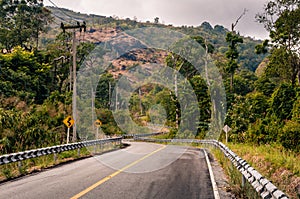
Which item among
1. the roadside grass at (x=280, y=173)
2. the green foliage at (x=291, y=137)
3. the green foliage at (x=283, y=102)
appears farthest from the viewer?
the green foliage at (x=283, y=102)

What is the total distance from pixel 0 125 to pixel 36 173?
6891mm

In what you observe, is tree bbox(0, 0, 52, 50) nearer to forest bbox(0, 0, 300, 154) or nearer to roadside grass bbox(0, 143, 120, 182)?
forest bbox(0, 0, 300, 154)

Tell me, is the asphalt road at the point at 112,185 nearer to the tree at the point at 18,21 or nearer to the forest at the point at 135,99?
the forest at the point at 135,99

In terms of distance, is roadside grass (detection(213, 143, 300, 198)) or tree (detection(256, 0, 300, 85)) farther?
tree (detection(256, 0, 300, 85))

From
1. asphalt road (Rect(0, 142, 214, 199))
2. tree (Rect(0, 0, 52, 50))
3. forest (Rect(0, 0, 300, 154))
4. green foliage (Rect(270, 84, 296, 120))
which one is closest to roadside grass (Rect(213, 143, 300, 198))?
asphalt road (Rect(0, 142, 214, 199))

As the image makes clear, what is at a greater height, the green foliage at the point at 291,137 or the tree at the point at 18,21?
the tree at the point at 18,21

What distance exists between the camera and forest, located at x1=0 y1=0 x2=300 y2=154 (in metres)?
22.1

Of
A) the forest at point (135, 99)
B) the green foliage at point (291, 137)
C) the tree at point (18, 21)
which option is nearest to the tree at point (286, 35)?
the forest at point (135, 99)

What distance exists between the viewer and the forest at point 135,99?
22062 mm

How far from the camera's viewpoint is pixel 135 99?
271 ft

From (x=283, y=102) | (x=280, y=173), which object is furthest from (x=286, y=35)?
(x=280, y=173)

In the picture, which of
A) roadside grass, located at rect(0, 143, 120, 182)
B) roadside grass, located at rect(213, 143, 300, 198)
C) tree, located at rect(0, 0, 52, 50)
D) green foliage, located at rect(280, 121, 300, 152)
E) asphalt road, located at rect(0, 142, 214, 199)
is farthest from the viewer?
tree, located at rect(0, 0, 52, 50)

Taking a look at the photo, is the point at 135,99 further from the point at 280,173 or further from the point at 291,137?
the point at 280,173

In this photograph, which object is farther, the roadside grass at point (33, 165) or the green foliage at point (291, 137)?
the green foliage at point (291, 137)
